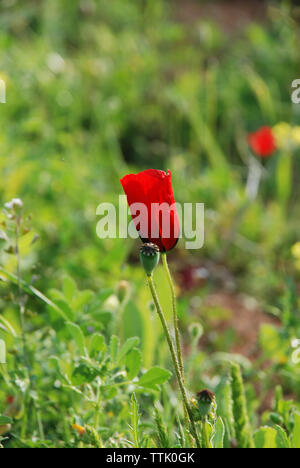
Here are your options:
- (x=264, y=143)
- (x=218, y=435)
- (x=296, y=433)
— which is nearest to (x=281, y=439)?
(x=296, y=433)

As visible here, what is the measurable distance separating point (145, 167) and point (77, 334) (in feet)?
6.05

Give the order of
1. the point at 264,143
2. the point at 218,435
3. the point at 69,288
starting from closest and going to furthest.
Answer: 1. the point at 218,435
2. the point at 69,288
3. the point at 264,143

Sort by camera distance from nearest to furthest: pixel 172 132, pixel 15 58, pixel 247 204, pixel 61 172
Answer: pixel 61 172 → pixel 247 204 → pixel 15 58 → pixel 172 132

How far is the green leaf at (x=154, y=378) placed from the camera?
924 mm

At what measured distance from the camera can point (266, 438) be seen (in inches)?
38.0

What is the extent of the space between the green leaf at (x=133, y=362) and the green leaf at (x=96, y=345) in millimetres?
47

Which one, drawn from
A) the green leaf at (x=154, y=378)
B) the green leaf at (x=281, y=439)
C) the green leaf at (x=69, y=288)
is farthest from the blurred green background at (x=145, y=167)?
the green leaf at (x=281, y=439)

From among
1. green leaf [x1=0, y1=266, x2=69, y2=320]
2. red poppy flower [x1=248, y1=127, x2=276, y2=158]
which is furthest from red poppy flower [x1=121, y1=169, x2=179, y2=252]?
red poppy flower [x1=248, y1=127, x2=276, y2=158]

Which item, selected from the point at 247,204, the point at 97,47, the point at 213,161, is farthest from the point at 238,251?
the point at 97,47

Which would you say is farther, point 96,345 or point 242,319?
point 242,319

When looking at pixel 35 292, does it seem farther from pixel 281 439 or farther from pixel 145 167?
pixel 145 167

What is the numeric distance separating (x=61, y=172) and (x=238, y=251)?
2.55ft

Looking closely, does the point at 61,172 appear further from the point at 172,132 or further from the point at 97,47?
the point at 97,47
